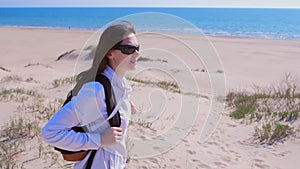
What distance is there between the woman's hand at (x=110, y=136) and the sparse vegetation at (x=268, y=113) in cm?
467

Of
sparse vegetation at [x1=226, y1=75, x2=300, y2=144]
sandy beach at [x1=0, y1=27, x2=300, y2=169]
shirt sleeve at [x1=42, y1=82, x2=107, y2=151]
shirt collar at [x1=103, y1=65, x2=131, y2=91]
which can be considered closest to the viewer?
shirt sleeve at [x1=42, y1=82, x2=107, y2=151]

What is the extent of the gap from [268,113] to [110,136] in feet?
20.8

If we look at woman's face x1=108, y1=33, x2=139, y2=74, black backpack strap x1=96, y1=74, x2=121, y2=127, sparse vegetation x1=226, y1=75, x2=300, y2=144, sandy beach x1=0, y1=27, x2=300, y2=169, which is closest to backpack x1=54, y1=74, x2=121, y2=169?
black backpack strap x1=96, y1=74, x2=121, y2=127

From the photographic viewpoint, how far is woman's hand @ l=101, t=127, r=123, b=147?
190cm

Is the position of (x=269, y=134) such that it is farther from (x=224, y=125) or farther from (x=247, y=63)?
(x=247, y=63)

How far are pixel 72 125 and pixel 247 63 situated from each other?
20279mm

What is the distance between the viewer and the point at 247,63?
2103 centimetres

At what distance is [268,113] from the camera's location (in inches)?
298

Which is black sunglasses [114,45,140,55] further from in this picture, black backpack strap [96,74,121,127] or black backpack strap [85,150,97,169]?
black backpack strap [85,150,97,169]

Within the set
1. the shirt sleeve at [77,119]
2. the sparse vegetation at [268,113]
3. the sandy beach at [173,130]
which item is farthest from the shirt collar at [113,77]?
the sparse vegetation at [268,113]

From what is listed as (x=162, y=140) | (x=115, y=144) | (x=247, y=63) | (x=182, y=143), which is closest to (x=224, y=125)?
(x=182, y=143)

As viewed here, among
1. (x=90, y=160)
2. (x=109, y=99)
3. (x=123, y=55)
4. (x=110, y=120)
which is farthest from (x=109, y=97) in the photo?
(x=90, y=160)

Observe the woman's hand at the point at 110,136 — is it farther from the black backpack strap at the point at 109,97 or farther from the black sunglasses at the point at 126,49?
the black sunglasses at the point at 126,49

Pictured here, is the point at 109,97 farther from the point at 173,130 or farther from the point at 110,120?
the point at 173,130
